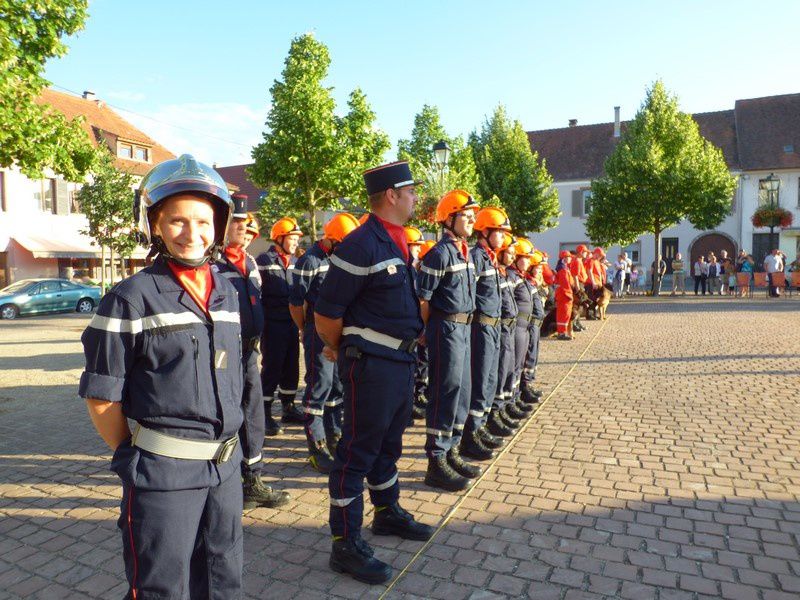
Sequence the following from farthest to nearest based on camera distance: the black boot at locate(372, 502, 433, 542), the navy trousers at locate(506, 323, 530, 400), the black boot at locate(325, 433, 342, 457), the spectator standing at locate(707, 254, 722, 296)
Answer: the spectator standing at locate(707, 254, 722, 296)
the navy trousers at locate(506, 323, 530, 400)
the black boot at locate(325, 433, 342, 457)
the black boot at locate(372, 502, 433, 542)

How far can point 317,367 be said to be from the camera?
5562 millimetres

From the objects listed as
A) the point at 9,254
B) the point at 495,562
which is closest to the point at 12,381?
the point at 495,562

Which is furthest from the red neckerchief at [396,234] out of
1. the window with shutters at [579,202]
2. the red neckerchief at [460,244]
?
the window with shutters at [579,202]

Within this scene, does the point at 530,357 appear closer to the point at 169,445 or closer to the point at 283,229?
the point at 283,229

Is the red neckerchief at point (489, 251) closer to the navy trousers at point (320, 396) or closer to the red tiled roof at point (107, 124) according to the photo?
the navy trousers at point (320, 396)

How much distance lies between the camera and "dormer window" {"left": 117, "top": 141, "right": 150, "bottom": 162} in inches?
1387

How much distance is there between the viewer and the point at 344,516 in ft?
11.4

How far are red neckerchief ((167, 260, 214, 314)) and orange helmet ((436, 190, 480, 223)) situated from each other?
3.06 meters

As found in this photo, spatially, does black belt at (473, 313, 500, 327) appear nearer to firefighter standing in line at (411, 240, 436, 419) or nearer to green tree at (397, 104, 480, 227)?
firefighter standing in line at (411, 240, 436, 419)

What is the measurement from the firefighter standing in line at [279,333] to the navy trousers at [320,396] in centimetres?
71

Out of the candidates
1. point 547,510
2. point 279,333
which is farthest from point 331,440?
point 547,510

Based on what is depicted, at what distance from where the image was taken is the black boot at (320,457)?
5129 millimetres

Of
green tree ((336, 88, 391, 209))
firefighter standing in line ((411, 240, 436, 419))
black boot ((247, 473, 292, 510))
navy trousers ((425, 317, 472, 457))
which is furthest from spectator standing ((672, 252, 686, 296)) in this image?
black boot ((247, 473, 292, 510))

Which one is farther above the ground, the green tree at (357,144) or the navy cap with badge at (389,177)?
the green tree at (357,144)
